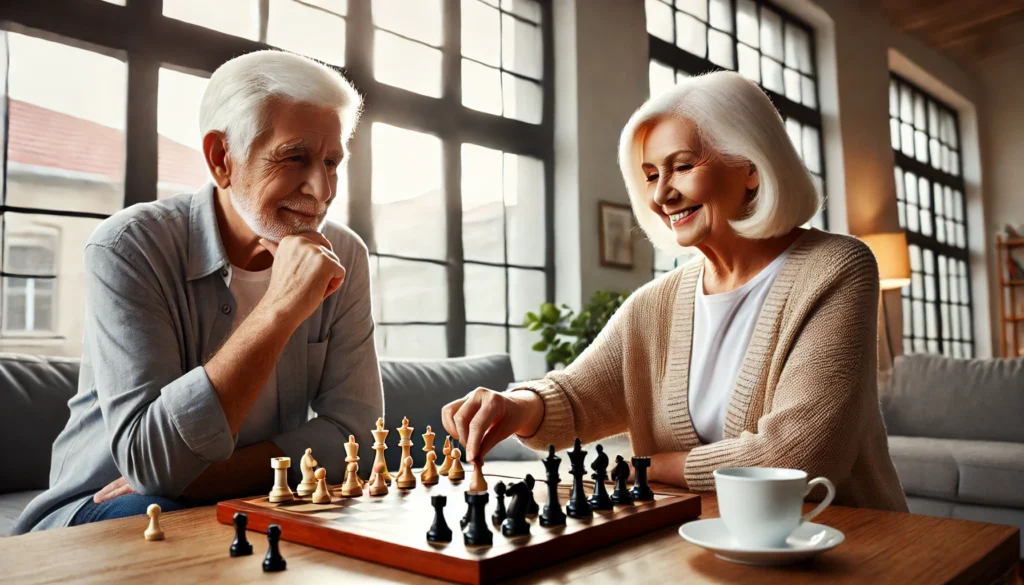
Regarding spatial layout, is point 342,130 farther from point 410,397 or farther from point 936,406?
point 936,406

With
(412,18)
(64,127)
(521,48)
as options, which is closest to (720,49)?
(521,48)

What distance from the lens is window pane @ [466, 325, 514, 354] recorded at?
4.32 metres

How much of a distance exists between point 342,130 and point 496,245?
2.94m

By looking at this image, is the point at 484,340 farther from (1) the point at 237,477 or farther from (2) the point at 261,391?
(1) the point at 237,477

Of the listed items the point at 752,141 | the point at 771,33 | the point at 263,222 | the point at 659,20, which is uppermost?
the point at 771,33

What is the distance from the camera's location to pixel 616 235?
15.9 feet

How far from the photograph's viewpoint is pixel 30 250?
282 centimetres

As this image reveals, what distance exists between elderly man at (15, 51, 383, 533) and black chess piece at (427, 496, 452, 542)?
571 millimetres

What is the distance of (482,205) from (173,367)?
320 cm

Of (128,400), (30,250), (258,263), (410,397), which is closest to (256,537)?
(128,400)

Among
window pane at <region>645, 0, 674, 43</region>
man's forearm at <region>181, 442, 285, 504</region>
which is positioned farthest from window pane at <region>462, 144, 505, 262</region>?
man's forearm at <region>181, 442, 285, 504</region>

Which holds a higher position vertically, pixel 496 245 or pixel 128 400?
pixel 496 245

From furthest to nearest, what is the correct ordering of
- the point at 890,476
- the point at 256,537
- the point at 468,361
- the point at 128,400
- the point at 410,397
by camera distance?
the point at 468,361
the point at 410,397
the point at 890,476
the point at 128,400
the point at 256,537

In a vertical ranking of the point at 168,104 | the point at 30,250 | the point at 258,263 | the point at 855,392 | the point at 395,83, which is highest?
the point at 395,83
